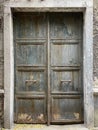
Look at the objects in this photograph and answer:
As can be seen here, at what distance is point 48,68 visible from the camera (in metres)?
6.88

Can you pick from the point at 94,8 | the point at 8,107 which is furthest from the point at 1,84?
the point at 94,8

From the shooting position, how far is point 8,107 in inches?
260

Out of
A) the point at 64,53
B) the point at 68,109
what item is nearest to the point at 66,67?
the point at 64,53

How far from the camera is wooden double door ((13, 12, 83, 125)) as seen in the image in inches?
272

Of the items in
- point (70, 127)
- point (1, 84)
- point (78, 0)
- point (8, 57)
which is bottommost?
point (70, 127)

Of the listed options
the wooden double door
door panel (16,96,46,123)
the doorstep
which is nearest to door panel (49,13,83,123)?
the wooden double door

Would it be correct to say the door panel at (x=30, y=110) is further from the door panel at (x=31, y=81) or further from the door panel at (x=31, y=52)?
the door panel at (x=31, y=52)

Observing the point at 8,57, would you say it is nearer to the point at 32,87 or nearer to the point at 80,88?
the point at 32,87

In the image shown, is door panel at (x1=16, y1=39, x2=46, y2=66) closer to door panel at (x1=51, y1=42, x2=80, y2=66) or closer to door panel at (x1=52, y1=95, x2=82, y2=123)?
door panel at (x1=51, y1=42, x2=80, y2=66)

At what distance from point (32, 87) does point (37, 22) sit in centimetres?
149

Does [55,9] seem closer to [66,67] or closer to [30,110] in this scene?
[66,67]

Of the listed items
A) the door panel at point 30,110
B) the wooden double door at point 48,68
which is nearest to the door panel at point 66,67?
the wooden double door at point 48,68

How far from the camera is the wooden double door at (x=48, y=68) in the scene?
22.6 ft

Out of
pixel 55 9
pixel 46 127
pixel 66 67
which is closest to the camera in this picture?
pixel 55 9
